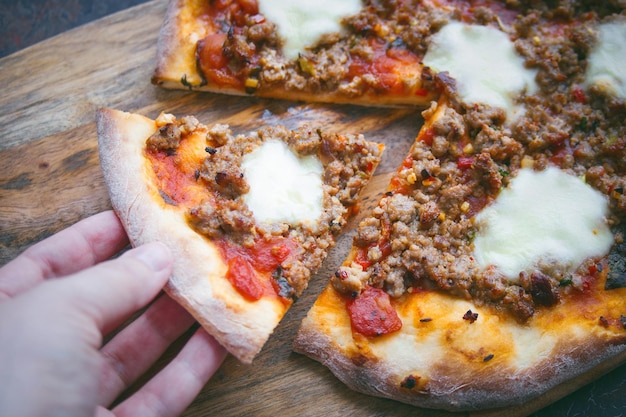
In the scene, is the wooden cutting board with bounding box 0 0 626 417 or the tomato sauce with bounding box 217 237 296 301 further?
the wooden cutting board with bounding box 0 0 626 417

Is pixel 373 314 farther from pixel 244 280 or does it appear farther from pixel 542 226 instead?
pixel 542 226

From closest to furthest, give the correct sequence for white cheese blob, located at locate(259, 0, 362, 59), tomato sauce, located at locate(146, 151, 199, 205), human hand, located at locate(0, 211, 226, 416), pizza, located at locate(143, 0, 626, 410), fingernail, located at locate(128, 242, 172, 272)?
human hand, located at locate(0, 211, 226, 416) → fingernail, located at locate(128, 242, 172, 272) → pizza, located at locate(143, 0, 626, 410) → tomato sauce, located at locate(146, 151, 199, 205) → white cheese blob, located at locate(259, 0, 362, 59)

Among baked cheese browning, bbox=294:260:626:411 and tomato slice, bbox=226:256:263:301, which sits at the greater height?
tomato slice, bbox=226:256:263:301

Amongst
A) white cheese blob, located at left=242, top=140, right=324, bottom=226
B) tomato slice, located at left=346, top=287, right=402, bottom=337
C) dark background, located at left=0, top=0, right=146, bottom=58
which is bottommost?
tomato slice, located at left=346, top=287, right=402, bottom=337

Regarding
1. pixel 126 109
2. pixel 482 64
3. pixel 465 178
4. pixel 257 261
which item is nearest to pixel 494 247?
pixel 465 178

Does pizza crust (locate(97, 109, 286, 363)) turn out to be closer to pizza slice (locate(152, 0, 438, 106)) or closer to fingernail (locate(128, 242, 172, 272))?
fingernail (locate(128, 242, 172, 272))

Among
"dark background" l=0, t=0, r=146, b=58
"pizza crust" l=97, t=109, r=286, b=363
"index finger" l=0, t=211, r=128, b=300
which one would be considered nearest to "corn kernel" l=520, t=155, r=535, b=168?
"pizza crust" l=97, t=109, r=286, b=363

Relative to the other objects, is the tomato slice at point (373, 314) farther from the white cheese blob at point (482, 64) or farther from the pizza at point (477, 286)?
the white cheese blob at point (482, 64)

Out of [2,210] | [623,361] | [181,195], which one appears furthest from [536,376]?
[2,210]
